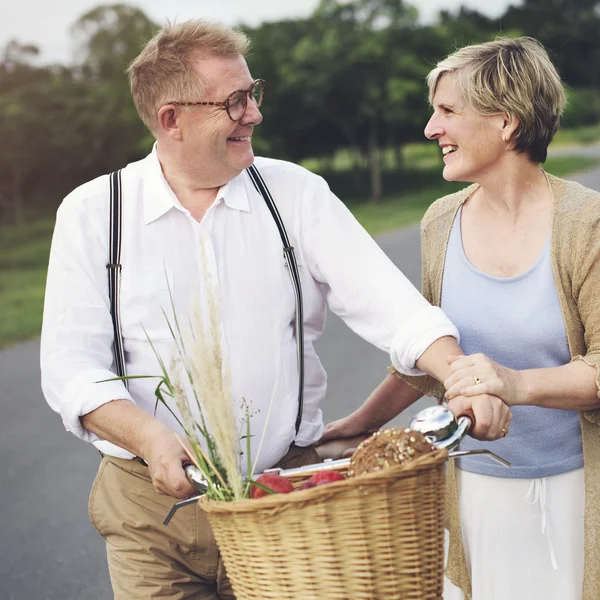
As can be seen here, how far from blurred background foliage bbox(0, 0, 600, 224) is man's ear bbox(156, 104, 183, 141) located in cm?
2202

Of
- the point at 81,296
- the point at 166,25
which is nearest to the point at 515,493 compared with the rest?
the point at 81,296

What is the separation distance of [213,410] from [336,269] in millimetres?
925

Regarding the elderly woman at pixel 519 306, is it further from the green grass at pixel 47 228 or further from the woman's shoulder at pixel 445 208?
the green grass at pixel 47 228

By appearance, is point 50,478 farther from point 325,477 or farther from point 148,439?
point 325,477

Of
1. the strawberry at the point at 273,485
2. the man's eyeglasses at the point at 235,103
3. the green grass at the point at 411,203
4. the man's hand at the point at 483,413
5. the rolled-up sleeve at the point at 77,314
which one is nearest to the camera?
the strawberry at the point at 273,485

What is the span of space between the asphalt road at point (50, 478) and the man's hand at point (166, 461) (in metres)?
2.83

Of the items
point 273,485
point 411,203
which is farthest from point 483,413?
point 411,203

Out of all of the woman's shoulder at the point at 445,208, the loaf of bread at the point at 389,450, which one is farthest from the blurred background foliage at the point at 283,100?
the loaf of bread at the point at 389,450

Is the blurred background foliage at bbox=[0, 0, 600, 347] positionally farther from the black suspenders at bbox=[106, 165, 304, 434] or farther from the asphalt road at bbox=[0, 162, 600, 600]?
the black suspenders at bbox=[106, 165, 304, 434]

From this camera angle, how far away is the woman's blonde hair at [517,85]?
2766 mm

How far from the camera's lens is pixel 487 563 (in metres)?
2.85

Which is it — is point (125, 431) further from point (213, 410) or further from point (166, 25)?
point (166, 25)

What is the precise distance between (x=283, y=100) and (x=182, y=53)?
3186cm

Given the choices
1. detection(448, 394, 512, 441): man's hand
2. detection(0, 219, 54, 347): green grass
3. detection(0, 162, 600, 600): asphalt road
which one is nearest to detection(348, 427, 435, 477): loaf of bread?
detection(448, 394, 512, 441): man's hand
